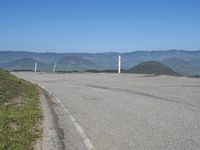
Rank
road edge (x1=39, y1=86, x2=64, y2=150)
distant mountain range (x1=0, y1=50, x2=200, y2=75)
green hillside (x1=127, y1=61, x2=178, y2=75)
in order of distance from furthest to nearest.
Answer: distant mountain range (x1=0, y1=50, x2=200, y2=75) → green hillside (x1=127, y1=61, x2=178, y2=75) → road edge (x1=39, y1=86, x2=64, y2=150)

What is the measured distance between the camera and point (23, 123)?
11414 mm

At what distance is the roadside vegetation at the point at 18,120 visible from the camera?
358 inches

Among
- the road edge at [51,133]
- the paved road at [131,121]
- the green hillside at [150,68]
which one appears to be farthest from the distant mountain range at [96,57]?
the road edge at [51,133]

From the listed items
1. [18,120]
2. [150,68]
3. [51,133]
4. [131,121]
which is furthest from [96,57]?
[51,133]

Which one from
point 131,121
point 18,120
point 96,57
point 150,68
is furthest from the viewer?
point 96,57

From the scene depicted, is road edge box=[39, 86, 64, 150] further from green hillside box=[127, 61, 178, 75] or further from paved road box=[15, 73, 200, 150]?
green hillside box=[127, 61, 178, 75]

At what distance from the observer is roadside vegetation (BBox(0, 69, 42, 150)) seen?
9102 mm

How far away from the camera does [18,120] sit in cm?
1170

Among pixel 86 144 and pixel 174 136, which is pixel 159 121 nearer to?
pixel 174 136

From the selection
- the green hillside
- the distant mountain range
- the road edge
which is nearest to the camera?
the road edge

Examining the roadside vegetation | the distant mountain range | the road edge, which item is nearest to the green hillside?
the roadside vegetation

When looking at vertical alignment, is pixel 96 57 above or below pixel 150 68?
above

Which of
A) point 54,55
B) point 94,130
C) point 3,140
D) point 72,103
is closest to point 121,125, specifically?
point 94,130

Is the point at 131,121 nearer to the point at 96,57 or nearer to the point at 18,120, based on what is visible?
the point at 18,120
